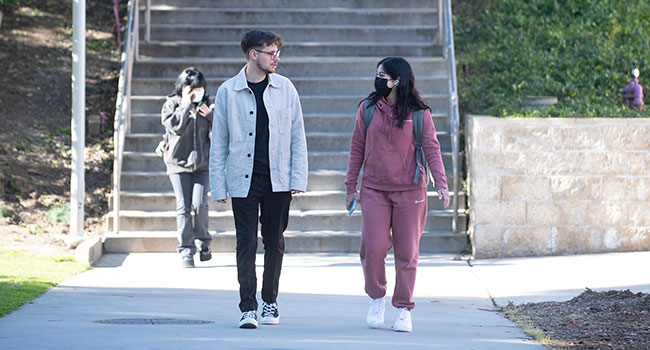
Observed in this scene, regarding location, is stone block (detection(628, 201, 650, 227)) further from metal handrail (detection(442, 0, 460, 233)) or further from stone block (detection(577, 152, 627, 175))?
metal handrail (detection(442, 0, 460, 233))

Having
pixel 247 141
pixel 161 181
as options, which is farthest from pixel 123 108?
pixel 247 141

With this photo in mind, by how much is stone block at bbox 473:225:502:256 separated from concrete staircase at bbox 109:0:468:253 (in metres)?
0.45

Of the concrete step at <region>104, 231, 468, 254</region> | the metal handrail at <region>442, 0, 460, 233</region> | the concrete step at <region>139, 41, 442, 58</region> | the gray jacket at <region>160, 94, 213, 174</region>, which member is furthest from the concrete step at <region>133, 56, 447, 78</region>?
the gray jacket at <region>160, 94, 213, 174</region>

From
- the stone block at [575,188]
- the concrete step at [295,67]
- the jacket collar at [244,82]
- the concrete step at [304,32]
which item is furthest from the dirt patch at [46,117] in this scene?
the stone block at [575,188]

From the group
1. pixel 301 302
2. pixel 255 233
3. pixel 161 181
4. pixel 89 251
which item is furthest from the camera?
pixel 161 181

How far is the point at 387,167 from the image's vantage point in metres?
6.50

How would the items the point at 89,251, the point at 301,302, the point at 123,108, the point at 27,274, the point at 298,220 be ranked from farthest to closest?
the point at 123,108
the point at 298,220
the point at 89,251
the point at 27,274
the point at 301,302

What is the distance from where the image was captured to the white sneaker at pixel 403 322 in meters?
6.34

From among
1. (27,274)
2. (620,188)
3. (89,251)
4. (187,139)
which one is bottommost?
(27,274)

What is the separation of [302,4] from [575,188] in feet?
20.9

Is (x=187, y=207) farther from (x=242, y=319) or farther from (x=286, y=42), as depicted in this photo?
(x=286, y=42)

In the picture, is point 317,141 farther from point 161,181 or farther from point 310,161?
point 161,181

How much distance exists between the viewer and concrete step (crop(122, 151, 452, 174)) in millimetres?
12117

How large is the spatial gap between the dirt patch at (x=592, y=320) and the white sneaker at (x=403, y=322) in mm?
808
